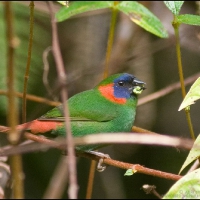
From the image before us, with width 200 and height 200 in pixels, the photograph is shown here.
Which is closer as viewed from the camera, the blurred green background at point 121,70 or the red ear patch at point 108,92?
the red ear patch at point 108,92

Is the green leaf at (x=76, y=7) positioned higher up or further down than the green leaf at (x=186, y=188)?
higher up

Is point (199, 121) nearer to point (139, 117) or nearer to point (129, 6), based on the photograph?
point (139, 117)

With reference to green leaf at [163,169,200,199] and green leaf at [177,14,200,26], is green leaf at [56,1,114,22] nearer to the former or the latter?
green leaf at [177,14,200,26]

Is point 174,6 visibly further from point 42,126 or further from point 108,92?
point 108,92

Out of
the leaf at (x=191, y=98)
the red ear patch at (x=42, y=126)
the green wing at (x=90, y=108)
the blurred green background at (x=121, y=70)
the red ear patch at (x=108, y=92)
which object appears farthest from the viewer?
the blurred green background at (x=121, y=70)

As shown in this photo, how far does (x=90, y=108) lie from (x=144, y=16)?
99cm

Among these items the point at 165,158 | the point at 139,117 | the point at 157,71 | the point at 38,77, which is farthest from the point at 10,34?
the point at 157,71

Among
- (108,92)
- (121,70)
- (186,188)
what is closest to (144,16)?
(186,188)

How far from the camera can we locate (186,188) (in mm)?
1476

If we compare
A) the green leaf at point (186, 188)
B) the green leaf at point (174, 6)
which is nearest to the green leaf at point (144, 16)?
the green leaf at point (174, 6)

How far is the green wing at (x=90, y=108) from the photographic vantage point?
2750mm

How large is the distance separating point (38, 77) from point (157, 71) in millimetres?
1513

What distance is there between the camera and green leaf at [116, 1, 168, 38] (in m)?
1.83

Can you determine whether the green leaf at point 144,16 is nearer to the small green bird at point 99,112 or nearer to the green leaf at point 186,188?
the green leaf at point 186,188
